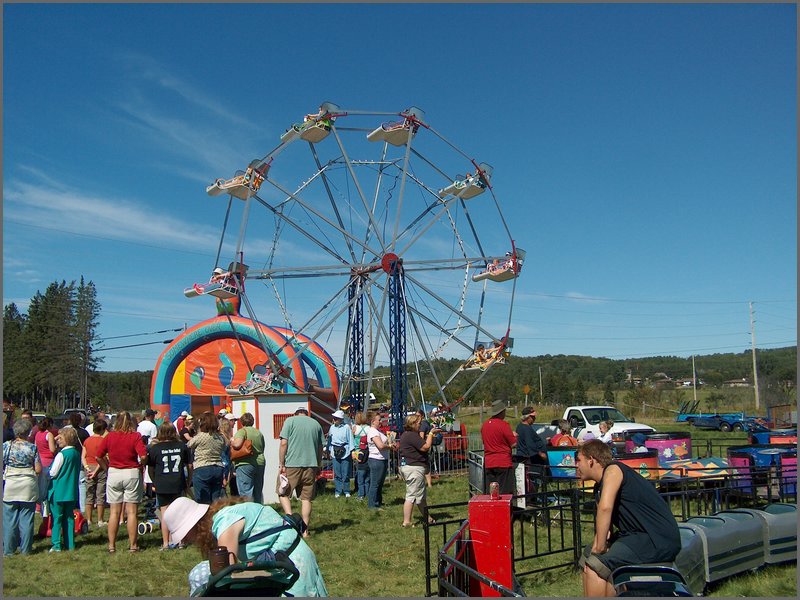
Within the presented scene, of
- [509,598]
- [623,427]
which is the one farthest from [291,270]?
[509,598]

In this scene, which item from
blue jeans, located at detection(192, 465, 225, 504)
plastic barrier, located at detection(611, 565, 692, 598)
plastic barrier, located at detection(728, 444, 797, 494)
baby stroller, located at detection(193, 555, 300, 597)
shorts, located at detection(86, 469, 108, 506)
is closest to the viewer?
baby stroller, located at detection(193, 555, 300, 597)

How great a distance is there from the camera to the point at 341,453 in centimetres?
1229

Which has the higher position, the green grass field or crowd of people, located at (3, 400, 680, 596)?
crowd of people, located at (3, 400, 680, 596)

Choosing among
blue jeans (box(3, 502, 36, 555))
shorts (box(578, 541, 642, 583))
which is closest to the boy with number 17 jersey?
blue jeans (box(3, 502, 36, 555))

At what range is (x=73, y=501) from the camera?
8539 millimetres

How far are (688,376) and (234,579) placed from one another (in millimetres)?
116125

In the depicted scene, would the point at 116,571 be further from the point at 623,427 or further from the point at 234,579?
the point at 623,427

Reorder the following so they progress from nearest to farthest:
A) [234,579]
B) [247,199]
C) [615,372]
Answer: [234,579]
[247,199]
[615,372]

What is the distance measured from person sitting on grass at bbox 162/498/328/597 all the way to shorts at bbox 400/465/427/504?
17.8 feet

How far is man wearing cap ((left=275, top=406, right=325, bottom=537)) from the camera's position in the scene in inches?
359

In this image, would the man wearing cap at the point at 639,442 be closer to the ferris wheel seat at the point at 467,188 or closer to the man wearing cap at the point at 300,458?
the man wearing cap at the point at 300,458

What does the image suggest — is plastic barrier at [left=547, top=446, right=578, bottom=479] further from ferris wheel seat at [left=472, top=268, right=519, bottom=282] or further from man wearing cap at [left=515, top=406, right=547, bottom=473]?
ferris wheel seat at [left=472, top=268, right=519, bottom=282]

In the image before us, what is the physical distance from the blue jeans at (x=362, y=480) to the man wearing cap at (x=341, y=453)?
0.29 metres

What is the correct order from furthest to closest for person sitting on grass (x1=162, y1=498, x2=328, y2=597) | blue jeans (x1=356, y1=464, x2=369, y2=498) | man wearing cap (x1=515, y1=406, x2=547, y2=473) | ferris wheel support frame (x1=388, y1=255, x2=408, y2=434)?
ferris wheel support frame (x1=388, y1=255, x2=408, y2=434)
blue jeans (x1=356, y1=464, x2=369, y2=498)
man wearing cap (x1=515, y1=406, x2=547, y2=473)
person sitting on grass (x1=162, y1=498, x2=328, y2=597)
